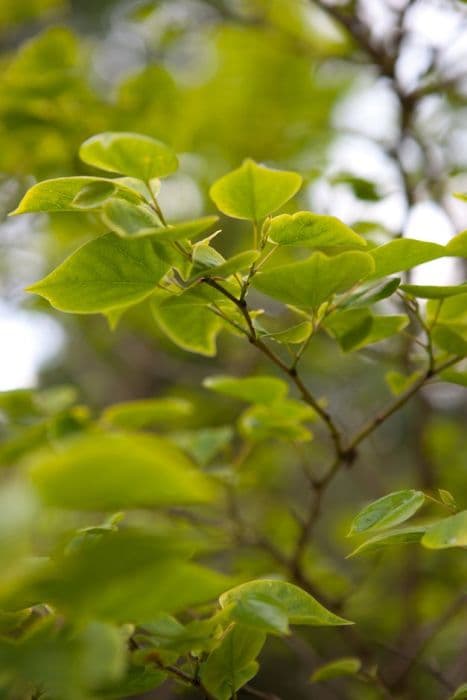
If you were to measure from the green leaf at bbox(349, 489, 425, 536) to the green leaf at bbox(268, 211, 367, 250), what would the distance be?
0.22 meters

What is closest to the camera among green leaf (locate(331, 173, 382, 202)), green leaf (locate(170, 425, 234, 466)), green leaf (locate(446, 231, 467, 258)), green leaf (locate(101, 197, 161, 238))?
green leaf (locate(101, 197, 161, 238))

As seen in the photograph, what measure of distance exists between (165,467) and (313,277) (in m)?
0.32

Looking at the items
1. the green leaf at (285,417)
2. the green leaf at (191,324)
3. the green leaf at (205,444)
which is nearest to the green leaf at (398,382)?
the green leaf at (285,417)

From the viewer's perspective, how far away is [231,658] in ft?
1.93

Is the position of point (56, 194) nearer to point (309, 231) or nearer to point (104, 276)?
point (104, 276)

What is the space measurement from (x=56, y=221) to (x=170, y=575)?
133cm

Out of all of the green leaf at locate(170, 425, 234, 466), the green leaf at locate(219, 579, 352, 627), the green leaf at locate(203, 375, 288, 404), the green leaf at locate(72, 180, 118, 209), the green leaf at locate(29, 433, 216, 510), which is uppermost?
the green leaf at locate(72, 180, 118, 209)

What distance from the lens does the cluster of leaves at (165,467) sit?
0.34m

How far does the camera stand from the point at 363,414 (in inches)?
87.0

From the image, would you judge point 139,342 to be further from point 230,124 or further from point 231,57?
point 231,57

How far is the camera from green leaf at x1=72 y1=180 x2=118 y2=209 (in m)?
0.53

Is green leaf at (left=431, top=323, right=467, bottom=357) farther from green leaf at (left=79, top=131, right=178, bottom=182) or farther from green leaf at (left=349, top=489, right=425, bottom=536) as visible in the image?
green leaf at (left=79, top=131, right=178, bottom=182)

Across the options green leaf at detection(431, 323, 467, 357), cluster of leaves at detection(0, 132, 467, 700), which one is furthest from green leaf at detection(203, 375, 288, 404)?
green leaf at detection(431, 323, 467, 357)

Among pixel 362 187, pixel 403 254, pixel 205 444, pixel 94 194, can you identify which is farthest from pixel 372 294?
pixel 205 444
